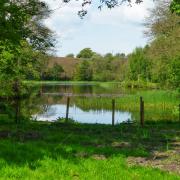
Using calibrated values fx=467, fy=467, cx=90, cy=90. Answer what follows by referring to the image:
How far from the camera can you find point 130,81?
351 ft

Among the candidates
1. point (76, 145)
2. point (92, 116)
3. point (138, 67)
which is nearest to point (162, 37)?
point (92, 116)

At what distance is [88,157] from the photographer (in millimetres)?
11820

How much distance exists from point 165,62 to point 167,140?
37.2 m

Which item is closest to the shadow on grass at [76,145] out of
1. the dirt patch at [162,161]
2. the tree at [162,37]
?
the dirt patch at [162,161]

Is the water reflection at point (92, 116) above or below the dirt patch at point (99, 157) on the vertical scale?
below

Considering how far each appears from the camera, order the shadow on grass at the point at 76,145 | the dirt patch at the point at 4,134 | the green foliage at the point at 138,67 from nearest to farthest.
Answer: the shadow on grass at the point at 76,145 → the dirt patch at the point at 4,134 → the green foliage at the point at 138,67

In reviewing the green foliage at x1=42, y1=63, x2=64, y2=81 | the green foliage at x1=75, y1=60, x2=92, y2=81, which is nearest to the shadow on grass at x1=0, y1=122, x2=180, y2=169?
the green foliage at x1=42, y1=63, x2=64, y2=81

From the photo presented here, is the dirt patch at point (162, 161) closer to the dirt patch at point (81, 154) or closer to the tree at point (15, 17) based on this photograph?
the dirt patch at point (81, 154)

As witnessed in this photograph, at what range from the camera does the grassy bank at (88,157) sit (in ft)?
32.7

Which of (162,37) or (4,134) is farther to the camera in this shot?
(162,37)

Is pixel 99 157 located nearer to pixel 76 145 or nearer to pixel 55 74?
pixel 76 145

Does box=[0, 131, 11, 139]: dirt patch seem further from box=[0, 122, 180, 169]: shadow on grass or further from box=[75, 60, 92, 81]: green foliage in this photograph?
box=[75, 60, 92, 81]: green foliage

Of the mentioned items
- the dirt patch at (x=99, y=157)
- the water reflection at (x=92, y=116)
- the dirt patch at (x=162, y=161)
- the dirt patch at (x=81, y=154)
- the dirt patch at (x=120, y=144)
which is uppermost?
the dirt patch at (x=81, y=154)

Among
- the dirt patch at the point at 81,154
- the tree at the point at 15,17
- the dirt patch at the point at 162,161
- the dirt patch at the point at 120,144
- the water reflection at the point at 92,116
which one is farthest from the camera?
the water reflection at the point at 92,116
